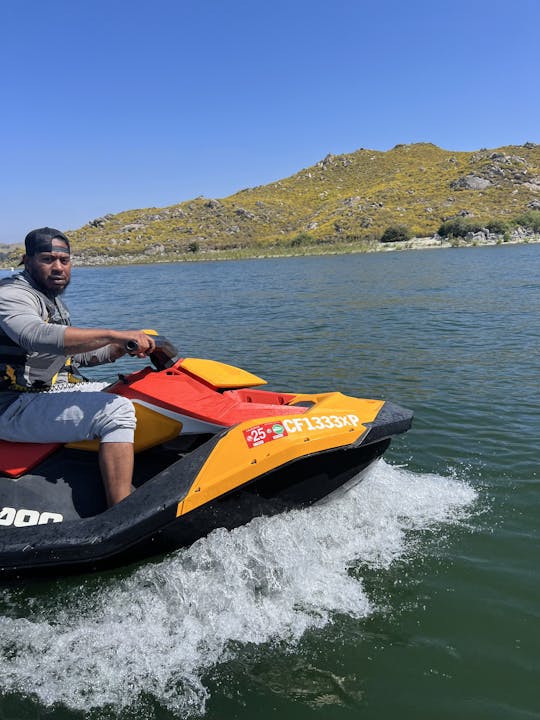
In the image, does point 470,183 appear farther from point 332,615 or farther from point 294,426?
point 332,615

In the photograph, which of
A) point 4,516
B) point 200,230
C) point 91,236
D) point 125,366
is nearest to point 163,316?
point 125,366

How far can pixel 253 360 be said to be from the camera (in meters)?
10.3

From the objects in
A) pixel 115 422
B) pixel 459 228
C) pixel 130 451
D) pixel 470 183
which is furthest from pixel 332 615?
pixel 470 183

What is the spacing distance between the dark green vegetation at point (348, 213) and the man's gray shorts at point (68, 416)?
54176 mm

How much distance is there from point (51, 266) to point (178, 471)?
4.81 feet

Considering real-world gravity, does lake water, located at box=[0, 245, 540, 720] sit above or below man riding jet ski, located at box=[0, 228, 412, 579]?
below

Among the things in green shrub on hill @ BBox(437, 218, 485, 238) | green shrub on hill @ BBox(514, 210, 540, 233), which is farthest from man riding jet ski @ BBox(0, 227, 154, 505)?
green shrub on hill @ BBox(514, 210, 540, 233)

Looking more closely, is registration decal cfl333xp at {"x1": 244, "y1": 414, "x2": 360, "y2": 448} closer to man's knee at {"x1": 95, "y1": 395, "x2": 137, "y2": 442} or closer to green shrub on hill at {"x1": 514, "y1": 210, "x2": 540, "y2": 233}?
man's knee at {"x1": 95, "y1": 395, "x2": 137, "y2": 442}

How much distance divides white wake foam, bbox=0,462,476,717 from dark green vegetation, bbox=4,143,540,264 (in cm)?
5386

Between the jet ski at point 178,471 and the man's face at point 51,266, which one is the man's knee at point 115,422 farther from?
the man's face at point 51,266

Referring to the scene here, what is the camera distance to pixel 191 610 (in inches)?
123

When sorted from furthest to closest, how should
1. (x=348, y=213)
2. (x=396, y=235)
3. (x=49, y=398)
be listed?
(x=348, y=213)
(x=396, y=235)
(x=49, y=398)

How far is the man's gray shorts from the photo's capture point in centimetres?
317

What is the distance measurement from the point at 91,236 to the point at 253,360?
98845 mm
